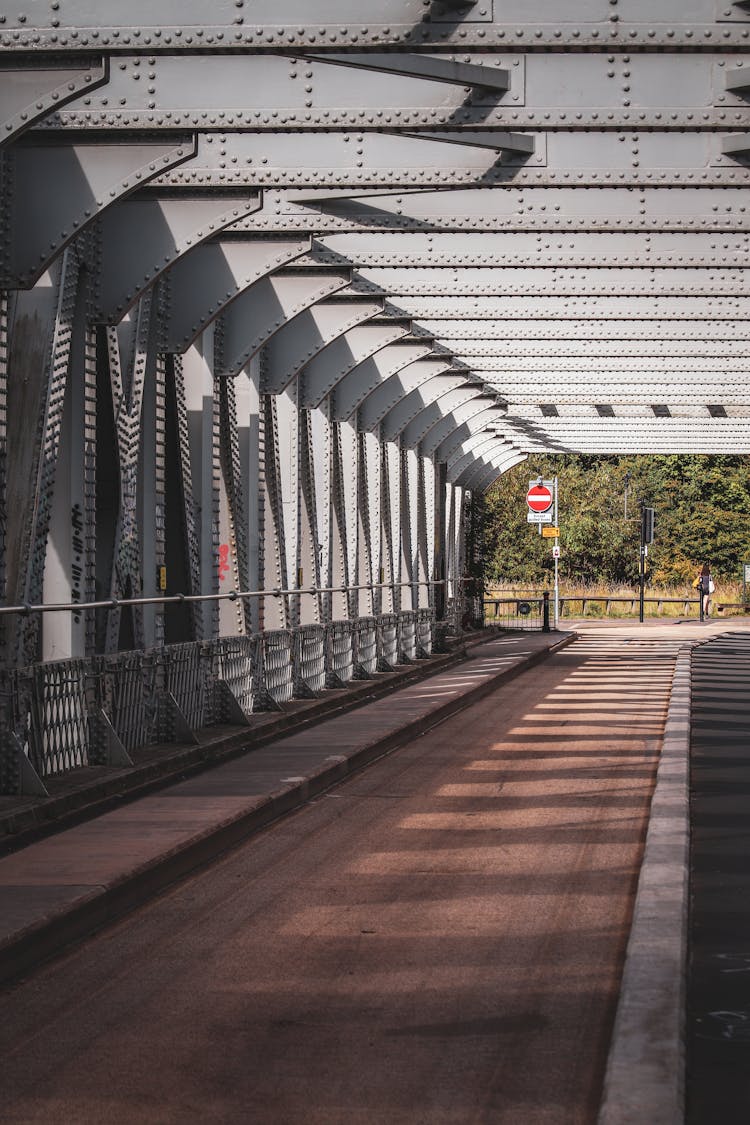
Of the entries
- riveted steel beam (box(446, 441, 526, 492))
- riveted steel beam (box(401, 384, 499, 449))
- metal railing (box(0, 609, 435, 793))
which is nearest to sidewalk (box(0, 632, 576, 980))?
metal railing (box(0, 609, 435, 793))

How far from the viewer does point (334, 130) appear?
1277 centimetres

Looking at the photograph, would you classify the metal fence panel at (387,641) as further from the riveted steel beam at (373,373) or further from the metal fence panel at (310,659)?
the metal fence panel at (310,659)

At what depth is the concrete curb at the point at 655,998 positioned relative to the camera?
5621 mm

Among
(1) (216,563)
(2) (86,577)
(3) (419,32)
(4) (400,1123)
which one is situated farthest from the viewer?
(1) (216,563)

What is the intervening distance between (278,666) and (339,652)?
4.05 meters

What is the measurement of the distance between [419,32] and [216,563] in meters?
8.61

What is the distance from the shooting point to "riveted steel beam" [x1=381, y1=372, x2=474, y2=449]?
3016cm

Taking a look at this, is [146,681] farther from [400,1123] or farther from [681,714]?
[400,1123]

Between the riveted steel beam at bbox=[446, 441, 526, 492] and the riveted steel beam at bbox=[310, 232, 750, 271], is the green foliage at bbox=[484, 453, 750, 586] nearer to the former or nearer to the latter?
the riveted steel beam at bbox=[446, 441, 526, 492]

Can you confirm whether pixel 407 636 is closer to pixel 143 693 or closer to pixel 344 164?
pixel 143 693

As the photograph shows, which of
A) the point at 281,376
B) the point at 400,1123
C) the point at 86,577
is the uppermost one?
the point at 281,376

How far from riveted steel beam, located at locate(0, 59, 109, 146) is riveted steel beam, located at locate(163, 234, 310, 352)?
5.46 meters

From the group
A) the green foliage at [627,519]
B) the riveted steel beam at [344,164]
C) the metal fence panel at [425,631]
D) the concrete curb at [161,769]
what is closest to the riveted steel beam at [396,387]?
the concrete curb at [161,769]

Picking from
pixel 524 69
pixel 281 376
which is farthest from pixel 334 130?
pixel 281 376
